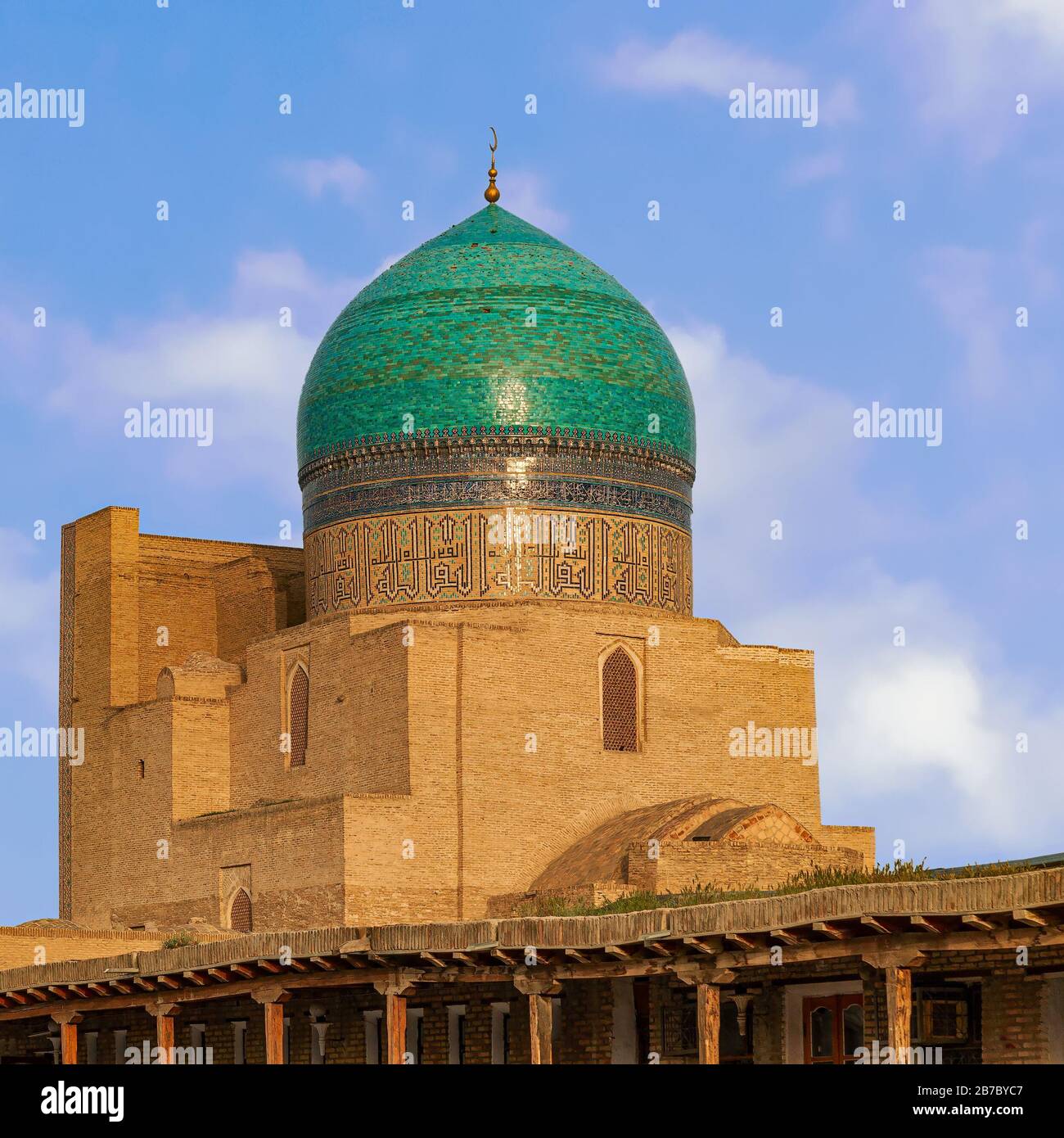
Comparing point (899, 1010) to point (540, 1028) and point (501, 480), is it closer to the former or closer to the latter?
point (540, 1028)

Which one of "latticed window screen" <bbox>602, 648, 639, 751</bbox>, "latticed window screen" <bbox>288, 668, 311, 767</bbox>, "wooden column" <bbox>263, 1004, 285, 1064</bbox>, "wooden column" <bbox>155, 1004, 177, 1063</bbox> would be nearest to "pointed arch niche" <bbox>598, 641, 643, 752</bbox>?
"latticed window screen" <bbox>602, 648, 639, 751</bbox>

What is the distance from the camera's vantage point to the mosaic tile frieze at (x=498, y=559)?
27.2m

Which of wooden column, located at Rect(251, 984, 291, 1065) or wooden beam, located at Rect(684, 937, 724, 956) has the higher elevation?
wooden beam, located at Rect(684, 937, 724, 956)

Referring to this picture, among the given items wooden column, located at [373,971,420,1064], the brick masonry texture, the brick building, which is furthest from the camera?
the brick masonry texture

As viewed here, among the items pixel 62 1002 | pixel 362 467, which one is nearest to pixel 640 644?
pixel 362 467

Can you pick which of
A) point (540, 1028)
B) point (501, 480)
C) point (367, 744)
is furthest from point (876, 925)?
point (501, 480)

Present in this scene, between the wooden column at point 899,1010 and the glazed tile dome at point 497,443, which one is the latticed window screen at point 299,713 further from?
the wooden column at point 899,1010

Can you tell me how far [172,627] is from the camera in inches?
1187

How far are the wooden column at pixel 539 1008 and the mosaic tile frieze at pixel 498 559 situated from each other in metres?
8.69

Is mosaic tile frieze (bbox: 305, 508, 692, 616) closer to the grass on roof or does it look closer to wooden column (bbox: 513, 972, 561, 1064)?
the grass on roof

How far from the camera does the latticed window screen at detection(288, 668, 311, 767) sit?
90.6 feet

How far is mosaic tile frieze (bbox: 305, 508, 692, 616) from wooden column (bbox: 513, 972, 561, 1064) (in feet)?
28.5

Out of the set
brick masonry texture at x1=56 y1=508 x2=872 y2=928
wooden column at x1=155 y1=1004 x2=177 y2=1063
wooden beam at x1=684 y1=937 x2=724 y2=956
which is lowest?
wooden column at x1=155 y1=1004 x2=177 y2=1063
